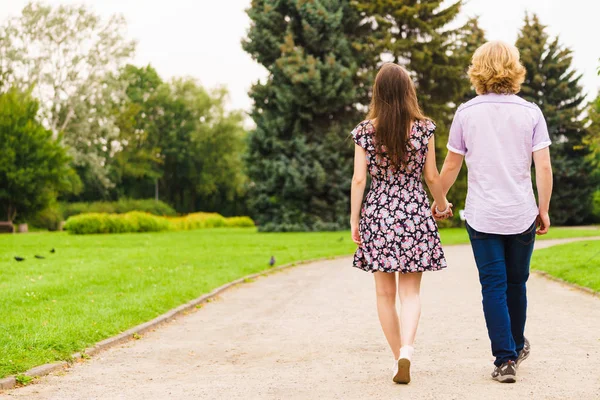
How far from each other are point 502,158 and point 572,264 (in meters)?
10.0

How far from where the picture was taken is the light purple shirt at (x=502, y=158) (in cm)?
517

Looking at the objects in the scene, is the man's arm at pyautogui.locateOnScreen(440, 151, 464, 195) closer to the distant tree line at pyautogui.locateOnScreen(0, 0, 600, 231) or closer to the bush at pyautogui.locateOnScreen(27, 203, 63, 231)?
the distant tree line at pyautogui.locateOnScreen(0, 0, 600, 231)

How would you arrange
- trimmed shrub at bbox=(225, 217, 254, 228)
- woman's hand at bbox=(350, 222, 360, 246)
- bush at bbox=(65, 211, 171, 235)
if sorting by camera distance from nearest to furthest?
woman's hand at bbox=(350, 222, 360, 246)
bush at bbox=(65, 211, 171, 235)
trimmed shrub at bbox=(225, 217, 254, 228)

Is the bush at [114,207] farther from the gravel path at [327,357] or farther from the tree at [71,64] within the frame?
the gravel path at [327,357]

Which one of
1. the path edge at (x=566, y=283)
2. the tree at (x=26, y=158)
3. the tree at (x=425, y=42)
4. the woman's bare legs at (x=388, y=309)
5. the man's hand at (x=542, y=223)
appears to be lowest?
the path edge at (x=566, y=283)

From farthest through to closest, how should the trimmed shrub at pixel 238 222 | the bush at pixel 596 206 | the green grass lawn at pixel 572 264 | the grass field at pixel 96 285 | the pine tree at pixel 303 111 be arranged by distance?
the trimmed shrub at pixel 238 222, the bush at pixel 596 206, the pine tree at pixel 303 111, the green grass lawn at pixel 572 264, the grass field at pixel 96 285

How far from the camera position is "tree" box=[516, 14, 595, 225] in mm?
44500

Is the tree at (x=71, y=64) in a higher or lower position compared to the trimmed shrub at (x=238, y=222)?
higher

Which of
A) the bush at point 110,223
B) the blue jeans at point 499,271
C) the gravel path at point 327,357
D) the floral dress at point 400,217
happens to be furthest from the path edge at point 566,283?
the bush at point 110,223

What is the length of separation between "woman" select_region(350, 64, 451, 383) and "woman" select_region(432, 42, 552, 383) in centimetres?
29

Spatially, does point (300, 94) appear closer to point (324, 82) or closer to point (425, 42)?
point (324, 82)

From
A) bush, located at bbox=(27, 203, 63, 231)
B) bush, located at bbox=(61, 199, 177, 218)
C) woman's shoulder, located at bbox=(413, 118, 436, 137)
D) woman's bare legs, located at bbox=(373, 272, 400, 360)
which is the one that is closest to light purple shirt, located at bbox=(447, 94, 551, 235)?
woman's shoulder, located at bbox=(413, 118, 436, 137)

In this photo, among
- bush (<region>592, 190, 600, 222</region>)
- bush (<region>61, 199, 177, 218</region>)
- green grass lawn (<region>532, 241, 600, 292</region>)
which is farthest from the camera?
bush (<region>61, 199, 177, 218</region>)

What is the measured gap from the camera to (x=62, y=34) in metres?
47.2
